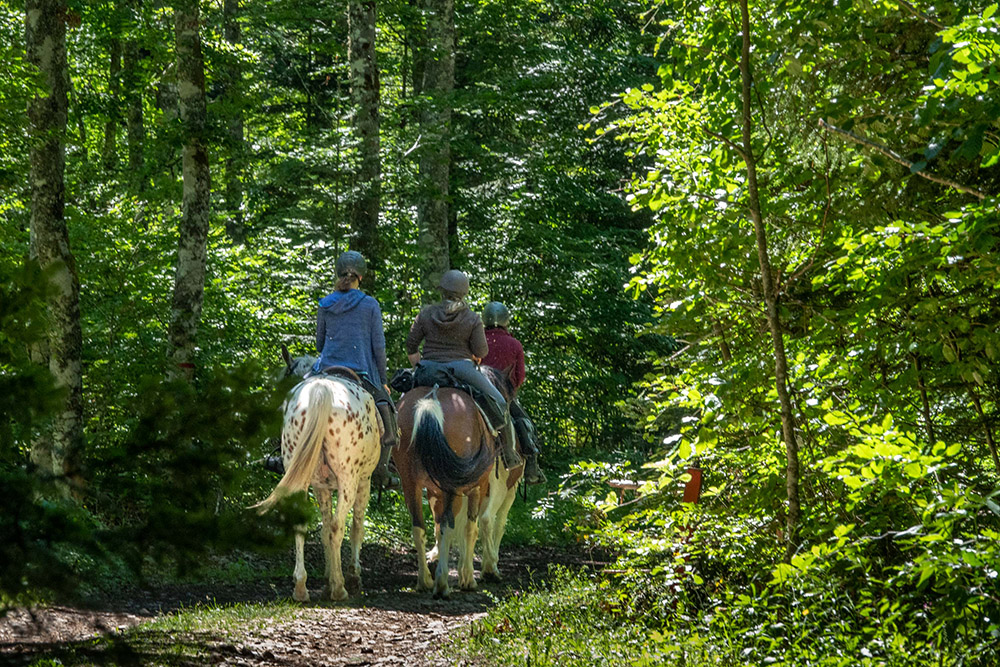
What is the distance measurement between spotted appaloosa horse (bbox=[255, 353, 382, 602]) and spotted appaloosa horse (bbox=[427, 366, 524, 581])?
1908 mm

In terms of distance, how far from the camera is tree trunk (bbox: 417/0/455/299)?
16922 mm

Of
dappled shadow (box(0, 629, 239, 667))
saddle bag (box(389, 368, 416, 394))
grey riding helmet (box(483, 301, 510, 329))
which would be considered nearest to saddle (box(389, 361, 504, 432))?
saddle bag (box(389, 368, 416, 394))

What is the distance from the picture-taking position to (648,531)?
7.70 m

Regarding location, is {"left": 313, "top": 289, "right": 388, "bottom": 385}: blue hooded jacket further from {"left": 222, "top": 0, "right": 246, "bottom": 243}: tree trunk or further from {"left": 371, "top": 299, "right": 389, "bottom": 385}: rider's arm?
{"left": 222, "top": 0, "right": 246, "bottom": 243}: tree trunk

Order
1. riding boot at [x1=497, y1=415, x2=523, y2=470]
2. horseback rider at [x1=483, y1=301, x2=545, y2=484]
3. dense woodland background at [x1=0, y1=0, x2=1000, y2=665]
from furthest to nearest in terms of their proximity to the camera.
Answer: horseback rider at [x1=483, y1=301, x2=545, y2=484], riding boot at [x1=497, y1=415, x2=523, y2=470], dense woodland background at [x1=0, y1=0, x2=1000, y2=665]

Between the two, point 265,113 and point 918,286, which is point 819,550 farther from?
point 265,113

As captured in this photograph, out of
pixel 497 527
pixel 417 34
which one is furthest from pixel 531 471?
pixel 417 34

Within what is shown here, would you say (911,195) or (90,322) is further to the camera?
(90,322)

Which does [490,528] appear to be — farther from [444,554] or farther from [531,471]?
[444,554]

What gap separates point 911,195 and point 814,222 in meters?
0.65

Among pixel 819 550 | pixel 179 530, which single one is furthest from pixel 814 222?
pixel 179 530

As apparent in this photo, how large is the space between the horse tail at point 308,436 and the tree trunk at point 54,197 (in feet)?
10.5

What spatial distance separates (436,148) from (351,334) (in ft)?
24.1

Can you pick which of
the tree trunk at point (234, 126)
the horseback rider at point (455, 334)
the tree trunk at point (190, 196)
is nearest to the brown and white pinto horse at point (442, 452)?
the horseback rider at point (455, 334)
